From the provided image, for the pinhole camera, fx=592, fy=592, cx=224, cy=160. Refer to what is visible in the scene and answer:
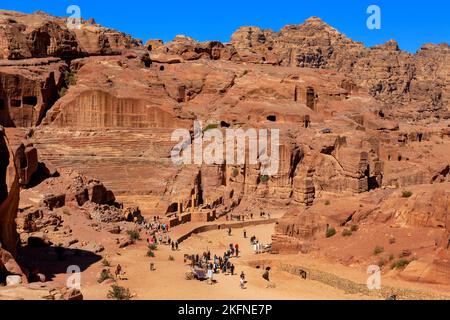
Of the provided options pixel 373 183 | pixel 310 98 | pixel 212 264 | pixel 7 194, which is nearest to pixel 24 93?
pixel 310 98

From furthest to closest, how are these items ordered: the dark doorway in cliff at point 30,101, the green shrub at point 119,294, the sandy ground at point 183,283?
the dark doorway in cliff at point 30,101 < the sandy ground at point 183,283 < the green shrub at point 119,294

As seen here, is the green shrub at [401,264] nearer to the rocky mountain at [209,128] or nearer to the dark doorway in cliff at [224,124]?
the rocky mountain at [209,128]

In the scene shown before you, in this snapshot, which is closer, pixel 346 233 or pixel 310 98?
pixel 346 233

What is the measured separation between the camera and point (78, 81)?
5291 cm

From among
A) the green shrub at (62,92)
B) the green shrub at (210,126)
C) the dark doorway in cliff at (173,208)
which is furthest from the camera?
the green shrub at (62,92)

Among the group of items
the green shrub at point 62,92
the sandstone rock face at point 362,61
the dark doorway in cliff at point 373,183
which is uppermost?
the sandstone rock face at point 362,61

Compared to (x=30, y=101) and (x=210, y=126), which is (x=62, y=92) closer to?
(x=30, y=101)

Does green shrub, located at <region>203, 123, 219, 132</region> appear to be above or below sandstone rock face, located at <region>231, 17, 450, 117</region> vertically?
below

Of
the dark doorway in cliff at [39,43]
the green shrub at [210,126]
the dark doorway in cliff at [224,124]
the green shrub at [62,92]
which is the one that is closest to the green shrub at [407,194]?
the green shrub at [210,126]

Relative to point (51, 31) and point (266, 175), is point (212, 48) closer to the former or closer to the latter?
point (51, 31)

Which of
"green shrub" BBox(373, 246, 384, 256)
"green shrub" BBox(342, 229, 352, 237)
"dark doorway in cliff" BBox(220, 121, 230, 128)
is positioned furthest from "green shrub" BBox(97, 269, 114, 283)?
"dark doorway in cliff" BBox(220, 121, 230, 128)

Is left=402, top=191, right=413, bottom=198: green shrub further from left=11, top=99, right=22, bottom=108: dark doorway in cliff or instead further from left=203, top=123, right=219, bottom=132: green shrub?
left=11, top=99, right=22, bottom=108: dark doorway in cliff

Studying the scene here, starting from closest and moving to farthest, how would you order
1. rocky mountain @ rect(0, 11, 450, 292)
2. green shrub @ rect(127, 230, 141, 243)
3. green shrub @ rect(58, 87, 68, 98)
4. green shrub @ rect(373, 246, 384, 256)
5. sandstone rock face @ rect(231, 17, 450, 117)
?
green shrub @ rect(373, 246, 384, 256) → rocky mountain @ rect(0, 11, 450, 292) → green shrub @ rect(127, 230, 141, 243) → green shrub @ rect(58, 87, 68, 98) → sandstone rock face @ rect(231, 17, 450, 117)

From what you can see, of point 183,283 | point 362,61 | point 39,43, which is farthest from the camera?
point 362,61
